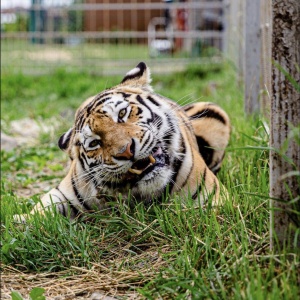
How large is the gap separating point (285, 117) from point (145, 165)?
3.47 feet

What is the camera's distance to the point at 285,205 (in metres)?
2.62

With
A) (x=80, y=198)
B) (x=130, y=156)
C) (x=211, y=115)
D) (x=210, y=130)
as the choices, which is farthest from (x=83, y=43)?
(x=130, y=156)

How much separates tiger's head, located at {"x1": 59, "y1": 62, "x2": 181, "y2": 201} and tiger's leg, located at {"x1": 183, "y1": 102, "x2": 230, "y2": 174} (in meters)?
0.75

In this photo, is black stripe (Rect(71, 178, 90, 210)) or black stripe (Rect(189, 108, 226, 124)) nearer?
black stripe (Rect(71, 178, 90, 210))

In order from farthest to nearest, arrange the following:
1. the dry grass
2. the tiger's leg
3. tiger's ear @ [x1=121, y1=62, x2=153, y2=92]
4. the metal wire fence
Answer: the metal wire fence
the tiger's leg
tiger's ear @ [x1=121, y1=62, x2=153, y2=92]
the dry grass

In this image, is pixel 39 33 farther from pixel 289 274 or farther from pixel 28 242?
pixel 289 274

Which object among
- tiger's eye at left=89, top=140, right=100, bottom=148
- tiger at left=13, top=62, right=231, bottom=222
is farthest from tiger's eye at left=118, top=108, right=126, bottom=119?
tiger's eye at left=89, top=140, right=100, bottom=148

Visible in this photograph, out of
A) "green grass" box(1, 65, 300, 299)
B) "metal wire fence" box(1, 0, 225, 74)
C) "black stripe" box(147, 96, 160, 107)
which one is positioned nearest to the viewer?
"green grass" box(1, 65, 300, 299)

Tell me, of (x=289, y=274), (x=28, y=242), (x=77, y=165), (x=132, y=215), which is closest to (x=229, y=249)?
(x=289, y=274)

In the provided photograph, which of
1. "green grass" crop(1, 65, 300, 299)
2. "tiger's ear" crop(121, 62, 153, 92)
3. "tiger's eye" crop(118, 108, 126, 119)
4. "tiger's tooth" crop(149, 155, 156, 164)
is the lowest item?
"green grass" crop(1, 65, 300, 299)

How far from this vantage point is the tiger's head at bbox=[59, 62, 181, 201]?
3363 millimetres

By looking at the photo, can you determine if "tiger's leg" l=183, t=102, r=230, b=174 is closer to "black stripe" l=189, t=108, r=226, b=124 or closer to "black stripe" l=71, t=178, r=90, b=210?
"black stripe" l=189, t=108, r=226, b=124

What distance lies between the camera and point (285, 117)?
261cm

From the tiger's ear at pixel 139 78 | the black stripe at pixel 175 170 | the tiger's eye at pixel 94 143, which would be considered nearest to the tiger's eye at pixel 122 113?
the tiger's eye at pixel 94 143
